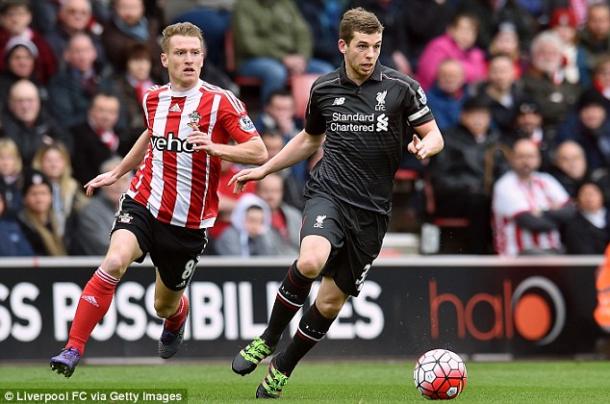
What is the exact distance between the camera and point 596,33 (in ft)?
62.2

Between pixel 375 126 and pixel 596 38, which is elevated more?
pixel 596 38

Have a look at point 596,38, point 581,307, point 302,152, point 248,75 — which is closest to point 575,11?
point 596,38

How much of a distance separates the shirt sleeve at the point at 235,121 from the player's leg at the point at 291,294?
98cm

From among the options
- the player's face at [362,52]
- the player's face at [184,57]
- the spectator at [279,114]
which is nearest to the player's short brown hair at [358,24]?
the player's face at [362,52]

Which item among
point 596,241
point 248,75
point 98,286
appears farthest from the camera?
point 248,75

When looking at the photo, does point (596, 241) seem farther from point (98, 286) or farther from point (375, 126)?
point (98, 286)

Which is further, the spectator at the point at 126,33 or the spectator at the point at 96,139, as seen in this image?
Result: the spectator at the point at 126,33

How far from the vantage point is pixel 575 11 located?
64.4 ft

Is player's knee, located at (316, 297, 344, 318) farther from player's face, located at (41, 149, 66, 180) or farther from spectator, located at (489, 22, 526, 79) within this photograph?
spectator, located at (489, 22, 526, 79)

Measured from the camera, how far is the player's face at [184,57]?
9.54 m

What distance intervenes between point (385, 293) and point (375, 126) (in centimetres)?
448

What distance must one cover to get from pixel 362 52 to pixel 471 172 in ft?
20.6

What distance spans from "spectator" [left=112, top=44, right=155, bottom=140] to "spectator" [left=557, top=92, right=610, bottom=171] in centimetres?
526

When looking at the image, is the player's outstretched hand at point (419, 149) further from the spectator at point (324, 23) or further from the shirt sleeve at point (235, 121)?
the spectator at point (324, 23)
